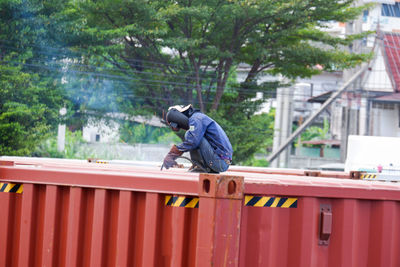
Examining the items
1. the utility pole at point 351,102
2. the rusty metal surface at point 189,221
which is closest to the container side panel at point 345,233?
the rusty metal surface at point 189,221

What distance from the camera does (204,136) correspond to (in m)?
7.43

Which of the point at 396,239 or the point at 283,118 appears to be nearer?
the point at 396,239

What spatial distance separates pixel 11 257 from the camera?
4773mm

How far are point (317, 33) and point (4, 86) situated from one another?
12267 millimetres

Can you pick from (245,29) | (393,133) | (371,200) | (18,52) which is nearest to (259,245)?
(371,200)

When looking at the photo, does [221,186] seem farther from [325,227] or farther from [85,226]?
[85,226]

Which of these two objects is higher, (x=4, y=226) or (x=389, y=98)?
(x=389, y=98)

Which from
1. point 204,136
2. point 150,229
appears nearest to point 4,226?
point 150,229

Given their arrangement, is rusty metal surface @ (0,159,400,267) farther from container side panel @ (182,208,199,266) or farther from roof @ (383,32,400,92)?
roof @ (383,32,400,92)

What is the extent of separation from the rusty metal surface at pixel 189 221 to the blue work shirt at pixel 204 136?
2.47 meters

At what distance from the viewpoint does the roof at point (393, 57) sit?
3077 cm

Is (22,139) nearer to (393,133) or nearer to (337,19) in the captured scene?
(337,19)

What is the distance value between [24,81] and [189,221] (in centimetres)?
1704

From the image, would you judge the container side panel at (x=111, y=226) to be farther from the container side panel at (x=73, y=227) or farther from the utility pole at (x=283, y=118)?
the utility pole at (x=283, y=118)
